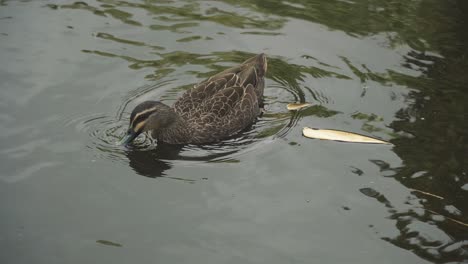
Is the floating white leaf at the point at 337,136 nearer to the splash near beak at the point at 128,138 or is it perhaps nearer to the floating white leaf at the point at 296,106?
the floating white leaf at the point at 296,106

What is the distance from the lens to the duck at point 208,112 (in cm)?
982

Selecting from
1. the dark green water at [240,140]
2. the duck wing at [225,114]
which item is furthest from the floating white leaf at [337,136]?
the duck wing at [225,114]

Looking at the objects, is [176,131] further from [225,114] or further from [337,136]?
[337,136]

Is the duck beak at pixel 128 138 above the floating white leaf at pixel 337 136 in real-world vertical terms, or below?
below

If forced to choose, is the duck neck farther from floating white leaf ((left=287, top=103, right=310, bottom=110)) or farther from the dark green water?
floating white leaf ((left=287, top=103, right=310, bottom=110))

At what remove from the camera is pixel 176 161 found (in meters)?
9.44

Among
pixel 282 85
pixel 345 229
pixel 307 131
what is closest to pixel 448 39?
pixel 282 85

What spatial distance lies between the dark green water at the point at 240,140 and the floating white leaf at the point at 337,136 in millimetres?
114

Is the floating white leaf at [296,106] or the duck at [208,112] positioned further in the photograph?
the floating white leaf at [296,106]

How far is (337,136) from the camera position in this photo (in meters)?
9.85

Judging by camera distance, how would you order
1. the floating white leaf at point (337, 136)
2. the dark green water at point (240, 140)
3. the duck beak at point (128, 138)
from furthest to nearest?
1. the floating white leaf at point (337, 136)
2. the duck beak at point (128, 138)
3. the dark green water at point (240, 140)

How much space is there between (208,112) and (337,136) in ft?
6.37

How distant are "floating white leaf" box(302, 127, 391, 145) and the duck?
3.51ft

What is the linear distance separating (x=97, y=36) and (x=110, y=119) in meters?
2.66
